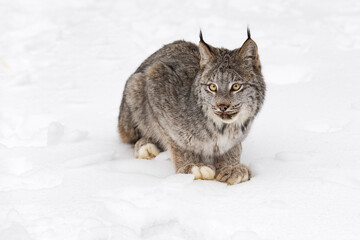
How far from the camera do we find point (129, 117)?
467 cm

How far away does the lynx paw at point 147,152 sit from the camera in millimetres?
4414

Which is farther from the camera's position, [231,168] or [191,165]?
[191,165]

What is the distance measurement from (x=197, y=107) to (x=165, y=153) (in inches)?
27.5

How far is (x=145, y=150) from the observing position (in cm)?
443

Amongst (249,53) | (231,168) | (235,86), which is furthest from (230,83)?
(231,168)

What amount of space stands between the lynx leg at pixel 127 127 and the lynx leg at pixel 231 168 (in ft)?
2.77

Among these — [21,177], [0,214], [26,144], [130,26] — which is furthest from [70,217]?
[130,26]

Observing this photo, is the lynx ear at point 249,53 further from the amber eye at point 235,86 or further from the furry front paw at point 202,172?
the furry front paw at point 202,172

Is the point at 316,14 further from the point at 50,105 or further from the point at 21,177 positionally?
the point at 21,177

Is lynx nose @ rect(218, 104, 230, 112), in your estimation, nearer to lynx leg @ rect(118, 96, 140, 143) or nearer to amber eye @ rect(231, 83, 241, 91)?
amber eye @ rect(231, 83, 241, 91)

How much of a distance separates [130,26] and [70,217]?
574 cm

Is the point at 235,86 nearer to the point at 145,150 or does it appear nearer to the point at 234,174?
the point at 234,174

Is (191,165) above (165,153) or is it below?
above

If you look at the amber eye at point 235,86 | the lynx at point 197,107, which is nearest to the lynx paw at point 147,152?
the lynx at point 197,107
